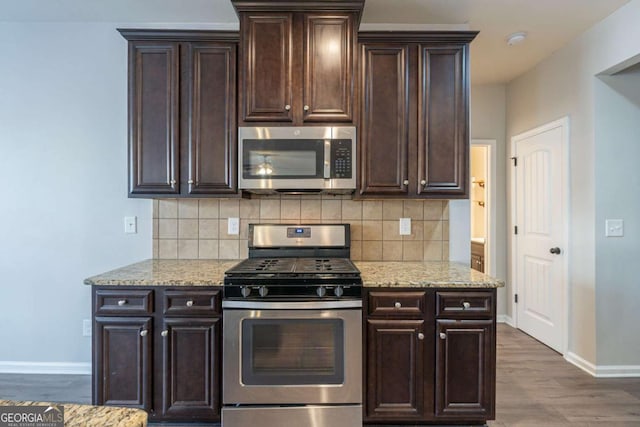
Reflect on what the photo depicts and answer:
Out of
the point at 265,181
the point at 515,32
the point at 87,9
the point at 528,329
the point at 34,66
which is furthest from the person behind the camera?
the point at 528,329

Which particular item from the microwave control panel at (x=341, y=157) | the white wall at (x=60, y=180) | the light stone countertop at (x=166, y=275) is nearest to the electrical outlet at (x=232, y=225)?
the light stone countertop at (x=166, y=275)

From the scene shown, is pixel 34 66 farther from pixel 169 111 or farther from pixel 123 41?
pixel 169 111

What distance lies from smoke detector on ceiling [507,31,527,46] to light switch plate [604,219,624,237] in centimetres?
162

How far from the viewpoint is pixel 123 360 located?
200 cm

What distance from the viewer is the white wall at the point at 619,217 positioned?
9.04ft

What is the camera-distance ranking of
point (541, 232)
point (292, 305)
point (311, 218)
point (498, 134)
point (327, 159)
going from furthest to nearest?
1. point (498, 134)
2. point (541, 232)
3. point (311, 218)
4. point (327, 159)
5. point (292, 305)

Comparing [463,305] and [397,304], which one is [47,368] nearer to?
[397,304]

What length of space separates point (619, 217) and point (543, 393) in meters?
1.46

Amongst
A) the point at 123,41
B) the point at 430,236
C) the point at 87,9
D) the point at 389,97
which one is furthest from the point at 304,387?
the point at 87,9

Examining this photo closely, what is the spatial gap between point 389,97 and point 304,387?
6.00 feet

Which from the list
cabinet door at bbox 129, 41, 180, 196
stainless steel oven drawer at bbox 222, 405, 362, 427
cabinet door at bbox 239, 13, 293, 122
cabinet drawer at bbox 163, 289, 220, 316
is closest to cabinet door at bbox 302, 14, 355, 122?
cabinet door at bbox 239, 13, 293, 122

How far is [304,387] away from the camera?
193 centimetres

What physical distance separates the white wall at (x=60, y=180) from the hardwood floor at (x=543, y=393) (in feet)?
0.70

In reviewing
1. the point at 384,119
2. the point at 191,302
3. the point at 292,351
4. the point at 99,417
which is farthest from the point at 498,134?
the point at 99,417
